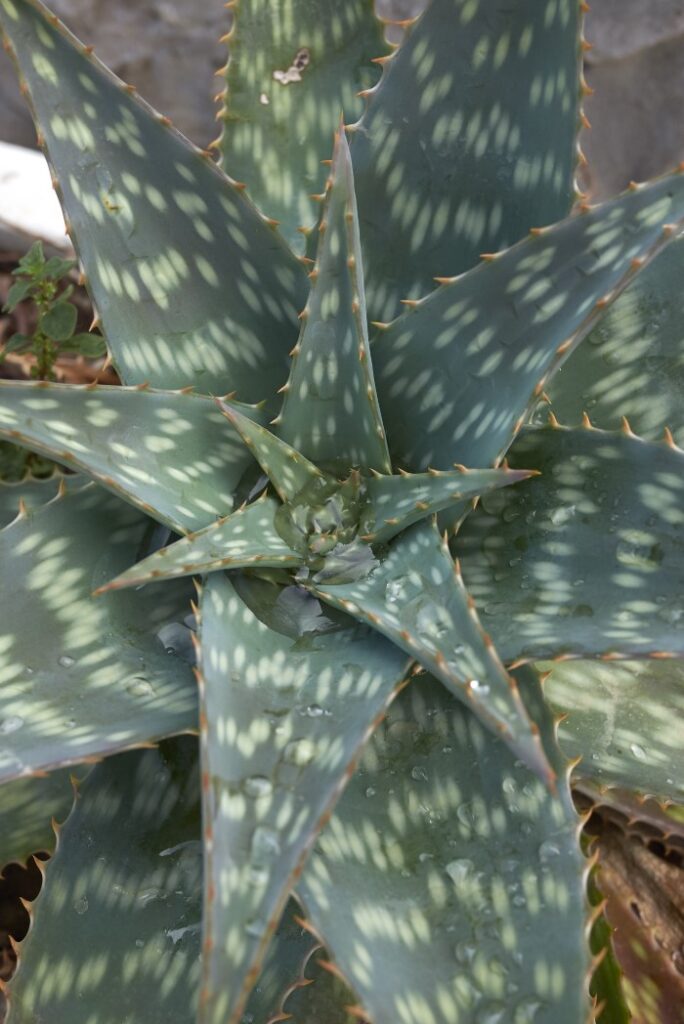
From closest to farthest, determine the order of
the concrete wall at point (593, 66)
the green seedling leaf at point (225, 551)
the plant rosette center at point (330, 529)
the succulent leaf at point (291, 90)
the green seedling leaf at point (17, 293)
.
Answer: the green seedling leaf at point (225, 551) → the plant rosette center at point (330, 529) → the succulent leaf at point (291, 90) → the green seedling leaf at point (17, 293) → the concrete wall at point (593, 66)

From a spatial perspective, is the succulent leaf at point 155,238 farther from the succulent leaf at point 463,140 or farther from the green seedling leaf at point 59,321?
the green seedling leaf at point 59,321

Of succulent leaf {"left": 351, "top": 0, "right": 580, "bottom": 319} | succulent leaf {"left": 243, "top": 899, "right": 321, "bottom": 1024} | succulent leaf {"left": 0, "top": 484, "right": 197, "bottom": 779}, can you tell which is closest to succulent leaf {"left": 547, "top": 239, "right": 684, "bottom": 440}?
succulent leaf {"left": 351, "top": 0, "right": 580, "bottom": 319}

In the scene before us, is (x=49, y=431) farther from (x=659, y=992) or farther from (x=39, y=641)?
(x=659, y=992)

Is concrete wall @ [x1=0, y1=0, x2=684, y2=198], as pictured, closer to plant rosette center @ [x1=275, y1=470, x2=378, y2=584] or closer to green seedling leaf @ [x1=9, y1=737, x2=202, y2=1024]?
plant rosette center @ [x1=275, y1=470, x2=378, y2=584]

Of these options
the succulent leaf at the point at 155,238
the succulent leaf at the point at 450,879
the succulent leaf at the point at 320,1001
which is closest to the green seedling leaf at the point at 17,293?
the succulent leaf at the point at 155,238

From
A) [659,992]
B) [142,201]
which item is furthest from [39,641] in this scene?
[659,992]
